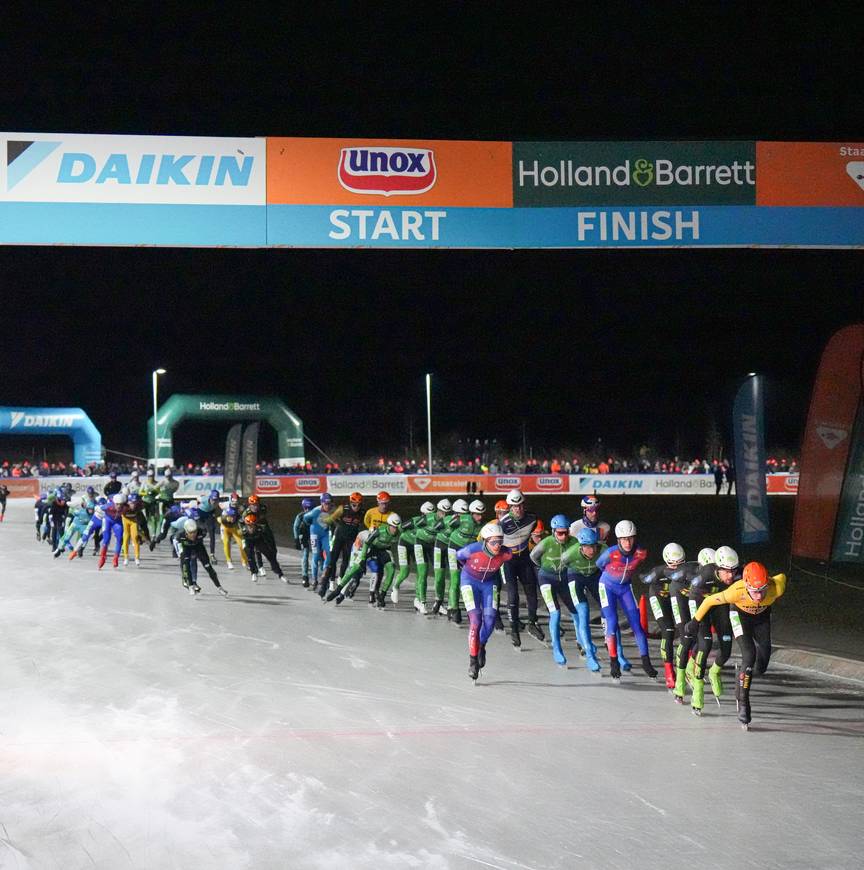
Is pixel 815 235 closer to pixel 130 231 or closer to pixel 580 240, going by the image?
pixel 580 240

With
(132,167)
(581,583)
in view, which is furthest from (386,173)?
(581,583)

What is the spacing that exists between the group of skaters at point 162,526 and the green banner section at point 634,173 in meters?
6.96

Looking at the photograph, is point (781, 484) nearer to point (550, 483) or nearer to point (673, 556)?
point (550, 483)

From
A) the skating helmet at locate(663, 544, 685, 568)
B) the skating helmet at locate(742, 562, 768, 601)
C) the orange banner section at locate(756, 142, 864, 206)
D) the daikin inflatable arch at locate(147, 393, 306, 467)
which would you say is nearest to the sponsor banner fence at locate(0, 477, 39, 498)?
the daikin inflatable arch at locate(147, 393, 306, 467)

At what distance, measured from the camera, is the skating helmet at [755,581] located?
22.1 feet

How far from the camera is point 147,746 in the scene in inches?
245

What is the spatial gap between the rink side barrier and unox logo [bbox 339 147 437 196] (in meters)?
27.3

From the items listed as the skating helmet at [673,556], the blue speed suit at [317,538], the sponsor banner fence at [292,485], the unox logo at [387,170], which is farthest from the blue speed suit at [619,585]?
the sponsor banner fence at [292,485]

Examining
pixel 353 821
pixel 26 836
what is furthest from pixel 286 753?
pixel 26 836

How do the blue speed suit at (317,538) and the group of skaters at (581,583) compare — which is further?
the blue speed suit at (317,538)

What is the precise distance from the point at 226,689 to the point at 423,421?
67311 millimetres

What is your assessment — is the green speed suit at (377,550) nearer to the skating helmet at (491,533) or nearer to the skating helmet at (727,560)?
the skating helmet at (491,533)

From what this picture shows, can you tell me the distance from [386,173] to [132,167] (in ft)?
10.1

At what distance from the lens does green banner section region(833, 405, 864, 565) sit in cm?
1199
